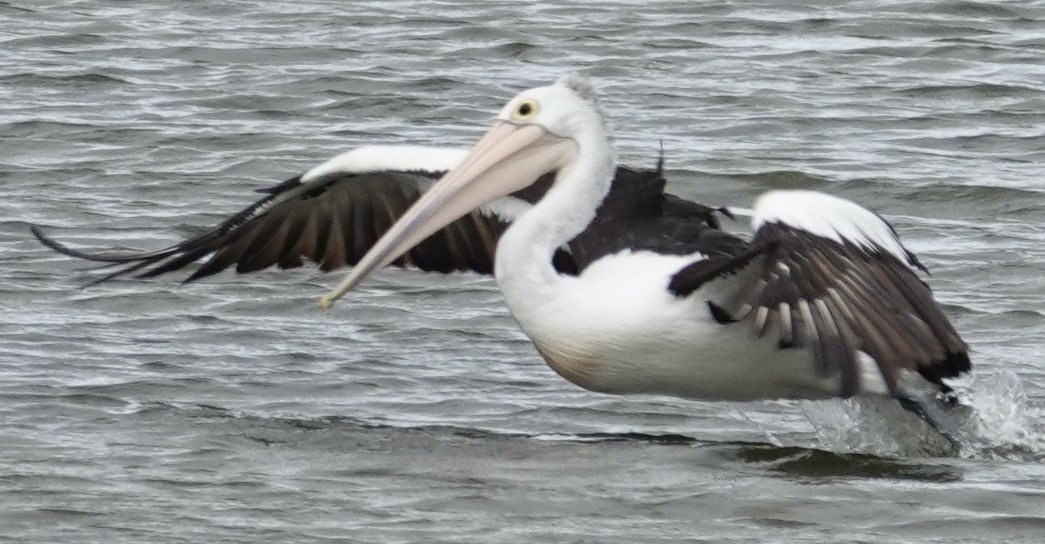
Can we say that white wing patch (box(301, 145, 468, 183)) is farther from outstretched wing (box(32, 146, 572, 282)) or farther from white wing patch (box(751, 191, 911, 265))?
white wing patch (box(751, 191, 911, 265))

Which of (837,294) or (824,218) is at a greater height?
(824,218)

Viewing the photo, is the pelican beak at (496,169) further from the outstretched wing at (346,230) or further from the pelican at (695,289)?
the outstretched wing at (346,230)

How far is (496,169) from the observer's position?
6.66m

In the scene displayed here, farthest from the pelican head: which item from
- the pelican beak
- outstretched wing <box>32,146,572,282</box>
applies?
outstretched wing <box>32,146,572,282</box>

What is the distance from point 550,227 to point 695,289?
21.8 inches

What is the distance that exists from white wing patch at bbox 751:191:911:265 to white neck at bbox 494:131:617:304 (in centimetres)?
64

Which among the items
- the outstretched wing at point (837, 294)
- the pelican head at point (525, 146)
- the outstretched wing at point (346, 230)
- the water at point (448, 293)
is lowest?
the water at point (448, 293)

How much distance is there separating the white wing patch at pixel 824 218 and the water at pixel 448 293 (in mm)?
663

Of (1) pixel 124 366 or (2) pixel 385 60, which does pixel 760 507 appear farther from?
(2) pixel 385 60

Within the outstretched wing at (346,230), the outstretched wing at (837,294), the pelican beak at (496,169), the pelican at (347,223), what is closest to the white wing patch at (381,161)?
the pelican at (347,223)

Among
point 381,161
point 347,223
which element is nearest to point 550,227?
point 381,161

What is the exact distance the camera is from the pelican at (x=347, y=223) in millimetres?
7191

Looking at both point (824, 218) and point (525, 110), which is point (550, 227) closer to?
point (525, 110)

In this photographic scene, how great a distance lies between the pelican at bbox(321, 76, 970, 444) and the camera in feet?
18.5
